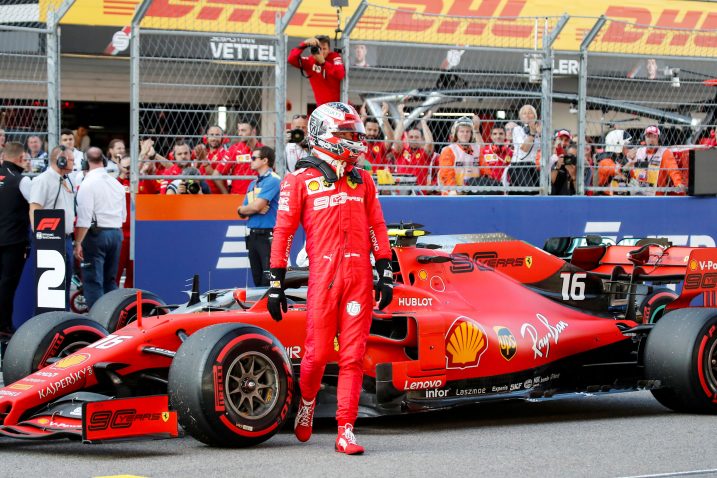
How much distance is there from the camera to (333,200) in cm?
713

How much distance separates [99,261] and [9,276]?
100 cm

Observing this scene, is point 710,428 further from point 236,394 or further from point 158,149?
point 158,149

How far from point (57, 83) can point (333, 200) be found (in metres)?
5.36

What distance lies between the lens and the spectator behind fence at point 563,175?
13531 millimetres

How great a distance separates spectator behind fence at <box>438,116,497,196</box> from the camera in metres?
12.5

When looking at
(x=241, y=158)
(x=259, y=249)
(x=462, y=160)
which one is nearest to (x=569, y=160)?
(x=462, y=160)

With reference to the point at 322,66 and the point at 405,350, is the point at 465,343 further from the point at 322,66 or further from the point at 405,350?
the point at 322,66

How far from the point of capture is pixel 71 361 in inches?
285

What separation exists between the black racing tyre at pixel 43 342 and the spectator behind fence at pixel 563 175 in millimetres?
6858

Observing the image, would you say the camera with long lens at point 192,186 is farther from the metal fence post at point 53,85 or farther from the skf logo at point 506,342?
the skf logo at point 506,342

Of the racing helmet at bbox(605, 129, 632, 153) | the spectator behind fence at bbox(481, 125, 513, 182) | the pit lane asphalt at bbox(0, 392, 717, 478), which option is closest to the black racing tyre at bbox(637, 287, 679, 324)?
the pit lane asphalt at bbox(0, 392, 717, 478)

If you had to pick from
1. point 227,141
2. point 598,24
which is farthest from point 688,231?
point 227,141

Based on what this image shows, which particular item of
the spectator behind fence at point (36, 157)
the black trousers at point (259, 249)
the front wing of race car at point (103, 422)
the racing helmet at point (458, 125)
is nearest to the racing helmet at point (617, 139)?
the racing helmet at point (458, 125)

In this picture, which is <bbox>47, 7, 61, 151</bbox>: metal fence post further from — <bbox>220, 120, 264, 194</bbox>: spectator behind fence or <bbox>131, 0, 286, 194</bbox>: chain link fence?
<bbox>220, 120, 264, 194</bbox>: spectator behind fence
